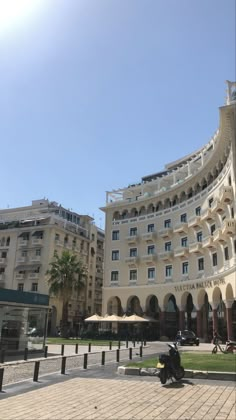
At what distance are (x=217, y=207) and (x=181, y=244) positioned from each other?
11.4m

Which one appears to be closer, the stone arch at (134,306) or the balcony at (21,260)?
the stone arch at (134,306)

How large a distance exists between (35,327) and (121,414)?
1795 centimetres

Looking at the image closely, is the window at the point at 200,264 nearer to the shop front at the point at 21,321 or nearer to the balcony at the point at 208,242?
the balcony at the point at 208,242

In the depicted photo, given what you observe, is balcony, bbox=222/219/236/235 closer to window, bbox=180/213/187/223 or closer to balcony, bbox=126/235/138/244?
window, bbox=180/213/187/223

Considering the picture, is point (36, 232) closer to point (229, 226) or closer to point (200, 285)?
point (200, 285)

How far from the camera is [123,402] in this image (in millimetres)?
9570

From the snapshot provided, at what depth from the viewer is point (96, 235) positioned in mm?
80500

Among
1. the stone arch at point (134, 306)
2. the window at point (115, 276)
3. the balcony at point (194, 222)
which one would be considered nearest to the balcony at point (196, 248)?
the balcony at point (194, 222)

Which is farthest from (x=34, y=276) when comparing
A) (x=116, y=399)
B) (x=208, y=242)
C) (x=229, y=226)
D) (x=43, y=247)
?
(x=116, y=399)

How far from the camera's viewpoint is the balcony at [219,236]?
4012 cm

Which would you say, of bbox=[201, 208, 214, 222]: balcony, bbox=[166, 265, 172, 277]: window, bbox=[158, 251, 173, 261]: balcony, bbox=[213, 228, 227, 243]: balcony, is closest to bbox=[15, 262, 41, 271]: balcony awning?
bbox=[158, 251, 173, 261]: balcony

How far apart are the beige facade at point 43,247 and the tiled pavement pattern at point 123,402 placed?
51.9m

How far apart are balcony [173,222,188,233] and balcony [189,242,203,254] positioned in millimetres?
2799

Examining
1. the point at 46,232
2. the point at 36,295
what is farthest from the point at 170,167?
the point at 36,295
